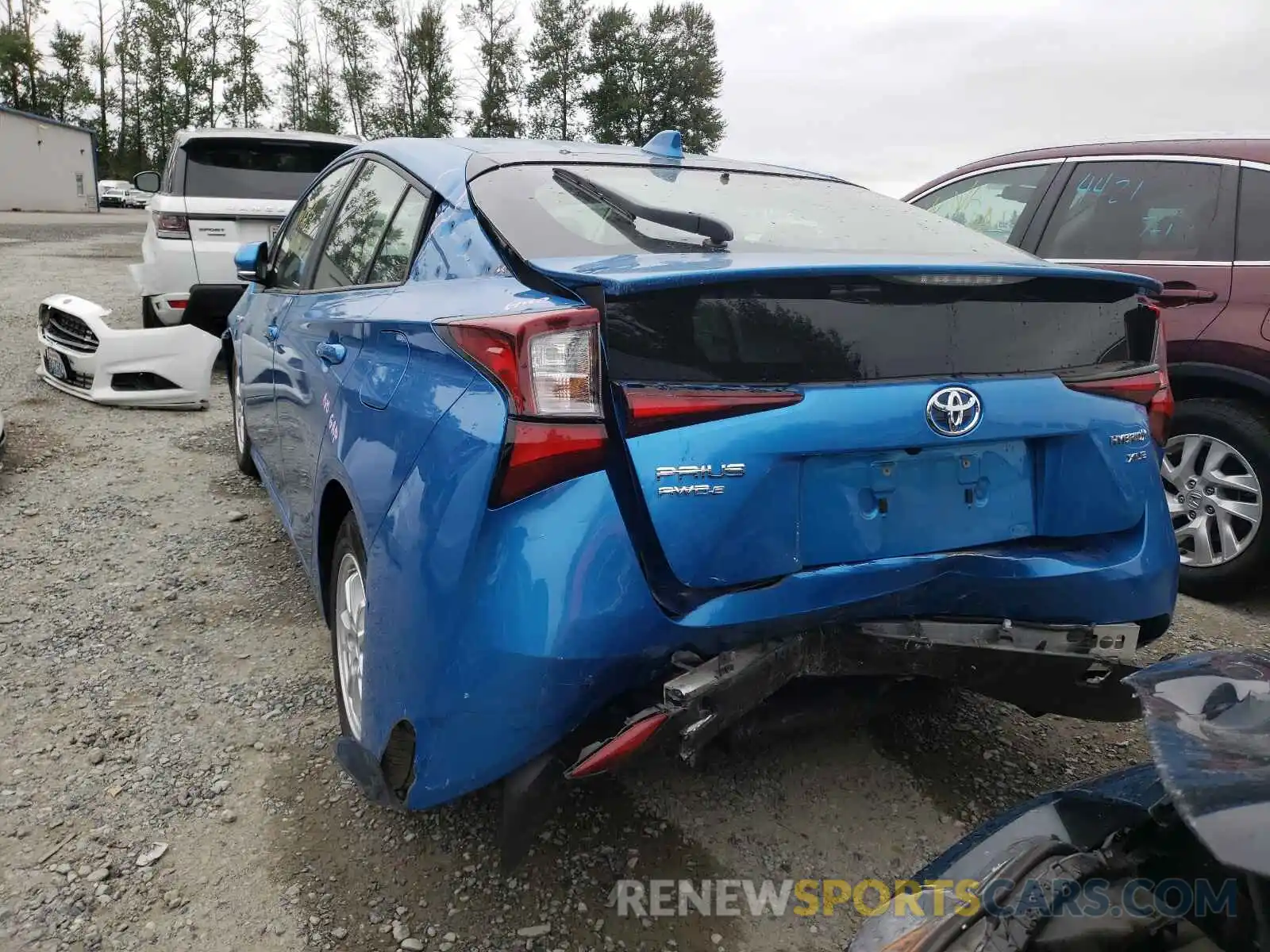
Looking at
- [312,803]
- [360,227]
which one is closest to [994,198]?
[360,227]

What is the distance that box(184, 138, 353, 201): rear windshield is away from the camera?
23.6 ft

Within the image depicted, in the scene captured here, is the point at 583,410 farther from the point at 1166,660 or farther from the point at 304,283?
the point at 304,283

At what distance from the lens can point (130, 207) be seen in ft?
147

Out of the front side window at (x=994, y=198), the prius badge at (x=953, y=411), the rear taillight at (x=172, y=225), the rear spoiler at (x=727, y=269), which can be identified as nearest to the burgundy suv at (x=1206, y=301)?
the front side window at (x=994, y=198)

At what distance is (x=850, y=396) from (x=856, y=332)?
0.14 metres

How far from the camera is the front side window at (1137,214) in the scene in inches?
148

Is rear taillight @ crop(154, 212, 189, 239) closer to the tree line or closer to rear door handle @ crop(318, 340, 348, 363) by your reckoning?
rear door handle @ crop(318, 340, 348, 363)

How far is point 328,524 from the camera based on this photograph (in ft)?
8.30

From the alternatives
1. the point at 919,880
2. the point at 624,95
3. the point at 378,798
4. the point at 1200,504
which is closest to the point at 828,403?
the point at 919,880

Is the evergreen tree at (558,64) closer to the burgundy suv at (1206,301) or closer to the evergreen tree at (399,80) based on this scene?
the evergreen tree at (399,80)

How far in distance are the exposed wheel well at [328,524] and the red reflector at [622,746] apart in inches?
36.1

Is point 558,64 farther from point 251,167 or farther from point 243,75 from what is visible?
point 251,167

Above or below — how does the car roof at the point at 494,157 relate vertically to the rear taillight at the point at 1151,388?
above

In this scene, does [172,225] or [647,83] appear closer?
[172,225]
